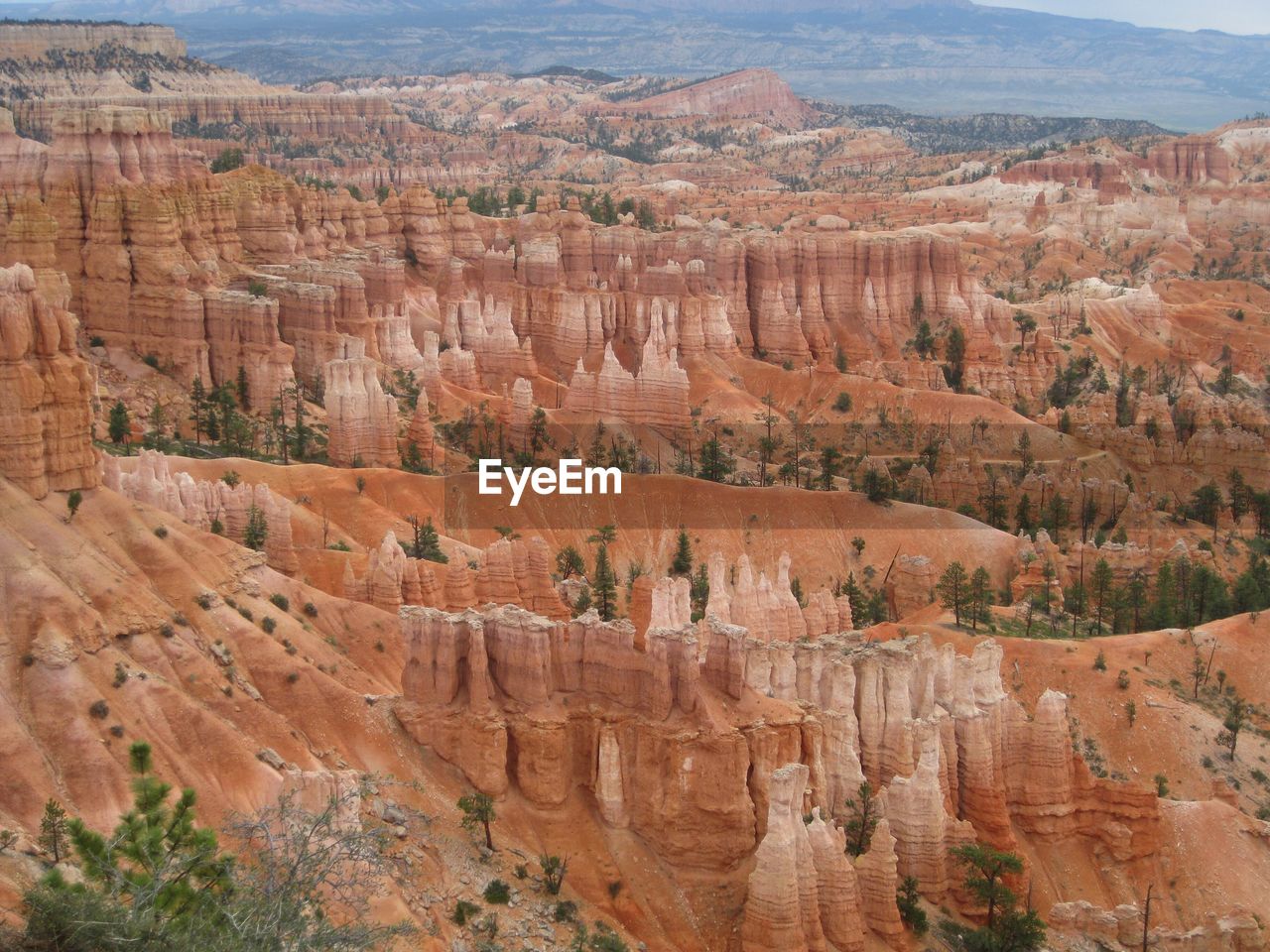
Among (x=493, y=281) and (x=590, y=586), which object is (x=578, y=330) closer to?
(x=493, y=281)

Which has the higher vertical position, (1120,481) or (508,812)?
(508,812)

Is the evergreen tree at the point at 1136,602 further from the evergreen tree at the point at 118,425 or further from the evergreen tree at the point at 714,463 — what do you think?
the evergreen tree at the point at 118,425

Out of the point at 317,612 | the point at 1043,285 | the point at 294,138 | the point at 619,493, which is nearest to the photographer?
A: the point at 317,612

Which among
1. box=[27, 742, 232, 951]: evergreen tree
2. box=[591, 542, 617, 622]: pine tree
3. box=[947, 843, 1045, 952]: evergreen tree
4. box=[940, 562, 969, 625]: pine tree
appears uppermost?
box=[27, 742, 232, 951]: evergreen tree

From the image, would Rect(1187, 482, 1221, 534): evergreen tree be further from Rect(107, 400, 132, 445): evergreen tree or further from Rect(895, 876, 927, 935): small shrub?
Rect(107, 400, 132, 445): evergreen tree

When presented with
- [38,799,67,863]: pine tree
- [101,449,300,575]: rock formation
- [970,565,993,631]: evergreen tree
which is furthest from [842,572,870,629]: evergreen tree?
[38,799,67,863]: pine tree

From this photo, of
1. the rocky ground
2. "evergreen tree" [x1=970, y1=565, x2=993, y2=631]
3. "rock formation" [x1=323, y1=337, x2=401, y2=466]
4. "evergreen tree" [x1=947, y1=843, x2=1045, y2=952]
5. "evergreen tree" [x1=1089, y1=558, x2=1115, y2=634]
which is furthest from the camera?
"rock formation" [x1=323, y1=337, x2=401, y2=466]

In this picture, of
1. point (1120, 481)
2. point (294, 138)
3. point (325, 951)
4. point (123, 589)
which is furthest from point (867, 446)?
point (294, 138)

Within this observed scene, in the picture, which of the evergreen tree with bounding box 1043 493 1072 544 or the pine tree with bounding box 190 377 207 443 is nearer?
the pine tree with bounding box 190 377 207 443
